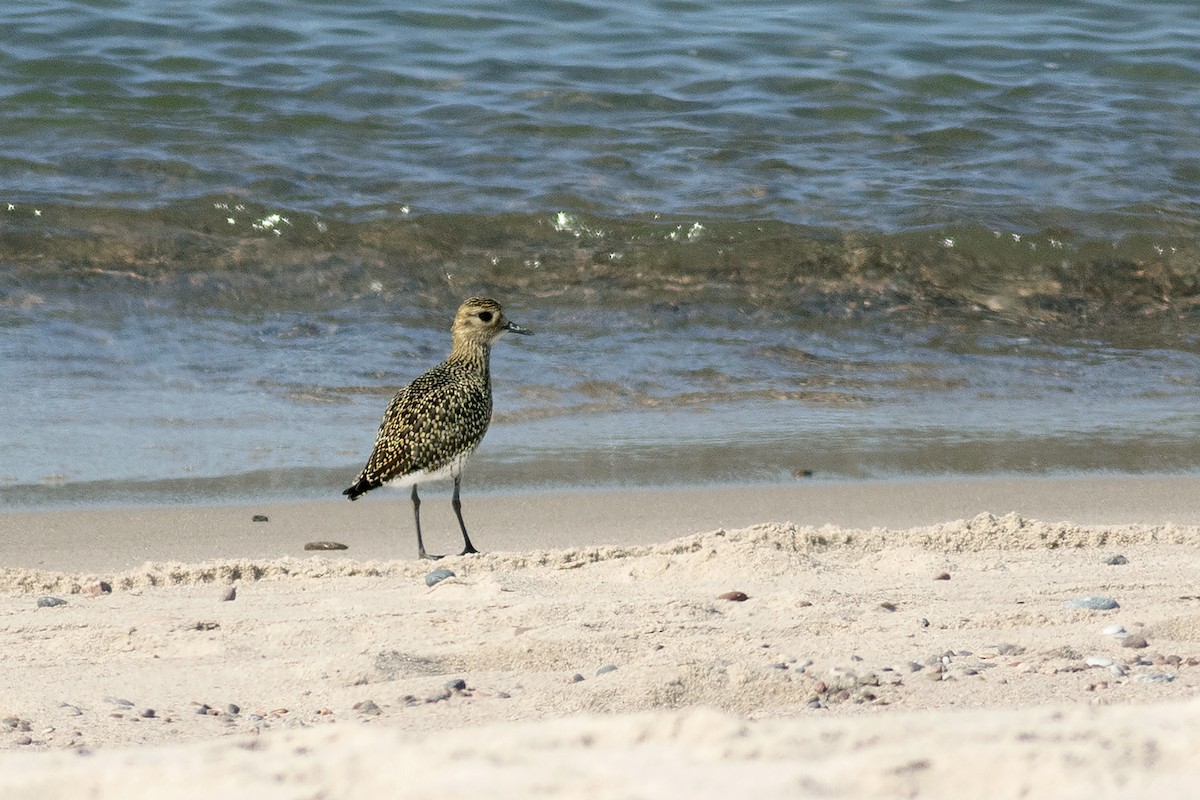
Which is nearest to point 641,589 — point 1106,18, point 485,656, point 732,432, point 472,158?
point 485,656

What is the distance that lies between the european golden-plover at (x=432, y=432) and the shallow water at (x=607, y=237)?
1.57 feet

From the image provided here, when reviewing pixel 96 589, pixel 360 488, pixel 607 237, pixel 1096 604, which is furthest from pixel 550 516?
pixel 607 237

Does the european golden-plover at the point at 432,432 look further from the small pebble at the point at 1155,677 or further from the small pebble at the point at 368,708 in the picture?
the small pebble at the point at 1155,677

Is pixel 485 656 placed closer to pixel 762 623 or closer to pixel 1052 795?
pixel 762 623

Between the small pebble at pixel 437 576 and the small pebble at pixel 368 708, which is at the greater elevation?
the small pebble at pixel 368 708

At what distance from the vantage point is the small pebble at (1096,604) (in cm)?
474

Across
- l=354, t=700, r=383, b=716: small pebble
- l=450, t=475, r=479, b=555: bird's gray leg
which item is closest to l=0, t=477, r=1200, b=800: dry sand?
l=354, t=700, r=383, b=716: small pebble

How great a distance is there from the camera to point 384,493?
7023 millimetres

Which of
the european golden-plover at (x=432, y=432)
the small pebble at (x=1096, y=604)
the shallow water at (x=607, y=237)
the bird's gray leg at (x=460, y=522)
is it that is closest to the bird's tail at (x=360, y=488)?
the european golden-plover at (x=432, y=432)

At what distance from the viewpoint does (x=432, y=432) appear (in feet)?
20.4

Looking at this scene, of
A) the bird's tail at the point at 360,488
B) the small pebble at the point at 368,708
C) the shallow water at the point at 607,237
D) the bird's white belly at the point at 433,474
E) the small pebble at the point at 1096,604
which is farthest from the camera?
the shallow water at the point at 607,237

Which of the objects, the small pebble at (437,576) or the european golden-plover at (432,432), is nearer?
the small pebble at (437,576)

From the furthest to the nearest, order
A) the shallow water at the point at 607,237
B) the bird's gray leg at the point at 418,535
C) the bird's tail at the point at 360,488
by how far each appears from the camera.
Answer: the shallow water at the point at 607,237
the bird's tail at the point at 360,488
the bird's gray leg at the point at 418,535

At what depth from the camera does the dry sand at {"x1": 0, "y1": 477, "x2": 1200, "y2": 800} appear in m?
2.43
